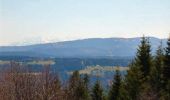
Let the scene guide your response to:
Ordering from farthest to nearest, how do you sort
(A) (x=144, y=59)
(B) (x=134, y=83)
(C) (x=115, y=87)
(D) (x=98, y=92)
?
(D) (x=98, y=92), (C) (x=115, y=87), (A) (x=144, y=59), (B) (x=134, y=83)

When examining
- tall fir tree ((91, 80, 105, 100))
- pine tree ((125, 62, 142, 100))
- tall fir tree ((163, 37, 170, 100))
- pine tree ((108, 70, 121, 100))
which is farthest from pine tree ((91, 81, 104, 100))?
tall fir tree ((163, 37, 170, 100))

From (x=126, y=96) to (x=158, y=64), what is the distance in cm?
554

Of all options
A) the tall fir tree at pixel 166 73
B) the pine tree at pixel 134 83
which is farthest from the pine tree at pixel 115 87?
the tall fir tree at pixel 166 73

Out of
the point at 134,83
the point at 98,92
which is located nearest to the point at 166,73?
the point at 134,83

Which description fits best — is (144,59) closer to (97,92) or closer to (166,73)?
(166,73)

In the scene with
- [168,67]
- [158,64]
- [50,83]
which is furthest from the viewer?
[158,64]

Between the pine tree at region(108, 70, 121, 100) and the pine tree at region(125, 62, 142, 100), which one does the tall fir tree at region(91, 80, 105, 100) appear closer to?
the pine tree at region(108, 70, 121, 100)

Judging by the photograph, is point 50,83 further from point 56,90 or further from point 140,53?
point 140,53

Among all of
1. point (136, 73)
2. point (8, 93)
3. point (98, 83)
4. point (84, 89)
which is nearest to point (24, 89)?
point (8, 93)

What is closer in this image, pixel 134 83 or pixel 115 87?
pixel 134 83

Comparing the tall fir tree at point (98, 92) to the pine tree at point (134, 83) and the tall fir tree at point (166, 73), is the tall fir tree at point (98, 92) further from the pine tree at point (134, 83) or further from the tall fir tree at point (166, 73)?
the tall fir tree at point (166, 73)

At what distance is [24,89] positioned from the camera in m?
33.5

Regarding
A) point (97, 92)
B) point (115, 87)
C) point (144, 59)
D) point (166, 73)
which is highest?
point (144, 59)

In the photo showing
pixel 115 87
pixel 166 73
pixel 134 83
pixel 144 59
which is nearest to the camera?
pixel 166 73
